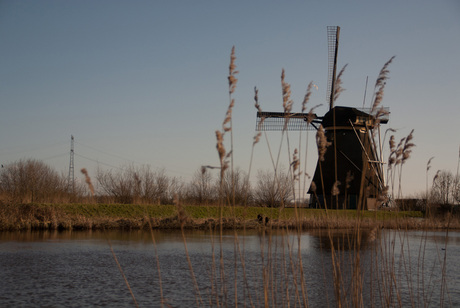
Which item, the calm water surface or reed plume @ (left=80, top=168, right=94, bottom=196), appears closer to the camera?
reed plume @ (left=80, top=168, right=94, bottom=196)

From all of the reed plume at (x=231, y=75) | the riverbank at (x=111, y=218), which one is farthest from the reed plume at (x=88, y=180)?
the riverbank at (x=111, y=218)

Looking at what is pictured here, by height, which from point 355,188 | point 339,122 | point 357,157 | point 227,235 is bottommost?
point 227,235

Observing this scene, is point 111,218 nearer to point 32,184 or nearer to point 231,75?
point 32,184

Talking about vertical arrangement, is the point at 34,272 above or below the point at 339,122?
below

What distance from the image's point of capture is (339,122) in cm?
2262

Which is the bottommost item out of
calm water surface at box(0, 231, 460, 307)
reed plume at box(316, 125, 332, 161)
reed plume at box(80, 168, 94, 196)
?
calm water surface at box(0, 231, 460, 307)

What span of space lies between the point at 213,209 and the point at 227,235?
4.00 m

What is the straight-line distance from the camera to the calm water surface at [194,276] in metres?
4.18

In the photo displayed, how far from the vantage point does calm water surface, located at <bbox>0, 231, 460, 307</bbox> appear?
4.18 metres

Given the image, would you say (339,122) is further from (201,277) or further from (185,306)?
(185,306)

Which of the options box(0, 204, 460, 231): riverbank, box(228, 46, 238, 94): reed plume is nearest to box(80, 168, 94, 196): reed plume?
box(228, 46, 238, 94): reed plume

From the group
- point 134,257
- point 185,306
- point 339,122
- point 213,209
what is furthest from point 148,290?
point 339,122

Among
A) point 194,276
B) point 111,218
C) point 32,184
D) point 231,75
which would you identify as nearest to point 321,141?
point 231,75

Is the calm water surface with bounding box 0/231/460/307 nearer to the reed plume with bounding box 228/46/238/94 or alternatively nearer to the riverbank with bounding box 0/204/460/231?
the reed plume with bounding box 228/46/238/94
